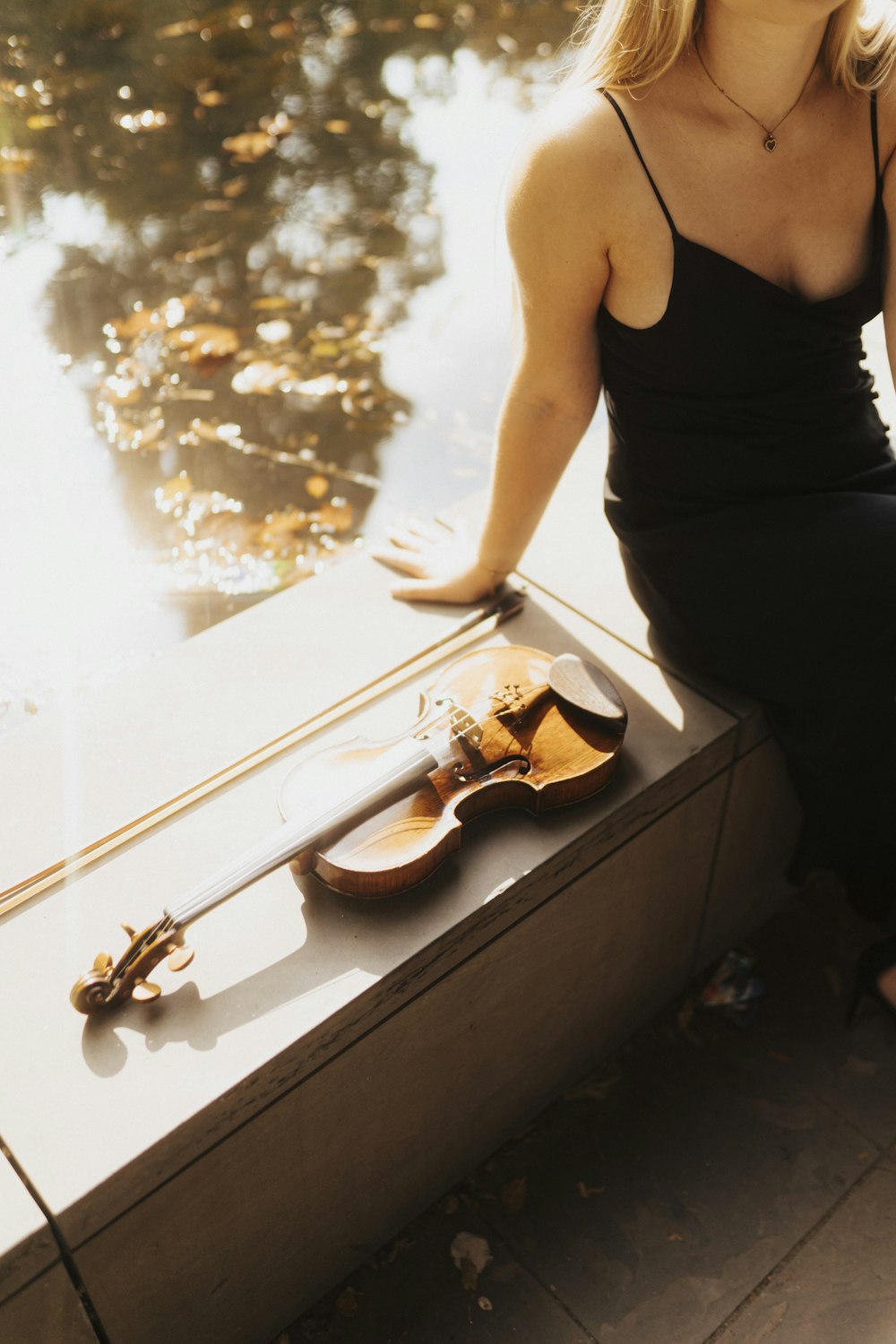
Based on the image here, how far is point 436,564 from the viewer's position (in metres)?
1.85

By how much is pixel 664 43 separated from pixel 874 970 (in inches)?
56.0

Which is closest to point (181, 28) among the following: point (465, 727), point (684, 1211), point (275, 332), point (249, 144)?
point (249, 144)

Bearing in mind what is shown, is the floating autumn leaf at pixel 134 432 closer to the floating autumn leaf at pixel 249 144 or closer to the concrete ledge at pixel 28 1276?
the floating autumn leaf at pixel 249 144

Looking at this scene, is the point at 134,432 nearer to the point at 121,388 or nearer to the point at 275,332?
the point at 121,388

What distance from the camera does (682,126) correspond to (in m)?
1.44

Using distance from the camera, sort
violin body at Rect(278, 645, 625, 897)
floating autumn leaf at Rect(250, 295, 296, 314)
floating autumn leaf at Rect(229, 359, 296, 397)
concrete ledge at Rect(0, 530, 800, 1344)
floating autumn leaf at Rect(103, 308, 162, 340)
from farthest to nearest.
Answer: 1. floating autumn leaf at Rect(250, 295, 296, 314)
2. floating autumn leaf at Rect(103, 308, 162, 340)
3. floating autumn leaf at Rect(229, 359, 296, 397)
4. violin body at Rect(278, 645, 625, 897)
5. concrete ledge at Rect(0, 530, 800, 1344)

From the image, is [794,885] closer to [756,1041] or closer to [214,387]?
[756,1041]

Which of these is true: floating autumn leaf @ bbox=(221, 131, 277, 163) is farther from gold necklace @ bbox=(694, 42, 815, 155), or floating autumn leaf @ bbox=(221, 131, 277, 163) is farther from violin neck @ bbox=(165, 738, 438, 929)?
violin neck @ bbox=(165, 738, 438, 929)

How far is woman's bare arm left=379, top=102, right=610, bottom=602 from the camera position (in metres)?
1.39

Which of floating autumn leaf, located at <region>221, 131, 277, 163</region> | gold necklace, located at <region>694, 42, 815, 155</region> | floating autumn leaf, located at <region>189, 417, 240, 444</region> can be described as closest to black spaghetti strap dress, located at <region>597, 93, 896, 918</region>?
gold necklace, located at <region>694, 42, 815, 155</region>

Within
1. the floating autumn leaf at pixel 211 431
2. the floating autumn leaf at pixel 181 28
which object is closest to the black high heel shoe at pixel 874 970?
the floating autumn leaf at pixel 211 431

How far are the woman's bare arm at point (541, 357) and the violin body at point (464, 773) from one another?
0.92ft

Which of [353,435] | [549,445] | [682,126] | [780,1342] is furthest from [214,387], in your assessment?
[780,1342]

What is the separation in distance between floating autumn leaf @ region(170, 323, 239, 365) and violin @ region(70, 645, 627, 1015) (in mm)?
1655
